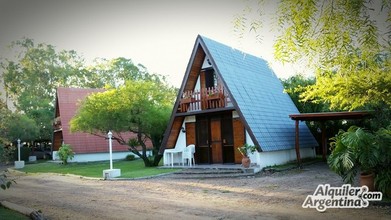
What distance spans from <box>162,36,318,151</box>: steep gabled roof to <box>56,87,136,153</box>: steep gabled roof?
12750 mm

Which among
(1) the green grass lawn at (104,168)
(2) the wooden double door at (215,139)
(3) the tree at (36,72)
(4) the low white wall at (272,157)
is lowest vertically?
(1) the green grass lawn at (104,168)

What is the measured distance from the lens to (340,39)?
520 centimetres

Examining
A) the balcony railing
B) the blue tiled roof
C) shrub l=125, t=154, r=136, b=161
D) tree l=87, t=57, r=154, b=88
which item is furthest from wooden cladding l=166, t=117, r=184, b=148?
tree l=87, t=57, r=154, b=88

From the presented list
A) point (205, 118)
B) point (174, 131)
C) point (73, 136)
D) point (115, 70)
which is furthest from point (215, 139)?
point (115, 70)

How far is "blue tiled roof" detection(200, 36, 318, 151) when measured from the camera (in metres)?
15.4

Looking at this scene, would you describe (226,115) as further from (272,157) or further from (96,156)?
(96,156)

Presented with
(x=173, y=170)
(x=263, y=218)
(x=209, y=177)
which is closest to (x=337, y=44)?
(x=263, y=218)

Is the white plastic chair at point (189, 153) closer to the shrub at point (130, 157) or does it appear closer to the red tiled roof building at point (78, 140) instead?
the shrub at point (130, 157)

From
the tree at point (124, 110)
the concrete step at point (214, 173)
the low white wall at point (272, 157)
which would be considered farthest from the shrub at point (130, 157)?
the low white wall at point (272, 157)

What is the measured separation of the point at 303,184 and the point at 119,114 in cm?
1015

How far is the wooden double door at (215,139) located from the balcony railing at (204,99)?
724 mm

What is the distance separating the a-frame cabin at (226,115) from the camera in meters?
15.4

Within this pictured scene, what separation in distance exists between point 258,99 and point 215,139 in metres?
2.98

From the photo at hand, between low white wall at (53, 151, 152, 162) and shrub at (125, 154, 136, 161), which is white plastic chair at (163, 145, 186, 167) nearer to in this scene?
shrub at (125, 154, 136, 161)
